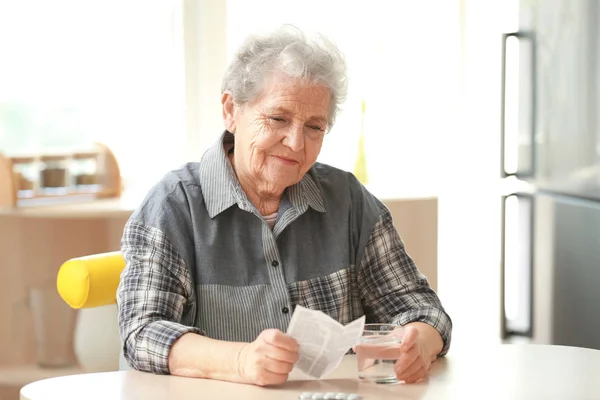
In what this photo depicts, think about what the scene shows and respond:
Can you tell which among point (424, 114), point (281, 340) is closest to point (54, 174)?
point (424, 114)

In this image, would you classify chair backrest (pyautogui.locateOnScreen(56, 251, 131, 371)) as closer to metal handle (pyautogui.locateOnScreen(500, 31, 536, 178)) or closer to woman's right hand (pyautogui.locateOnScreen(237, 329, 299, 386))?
woman's right hand (pyautogui.locateOnScreen(237, 329, 299, 386))

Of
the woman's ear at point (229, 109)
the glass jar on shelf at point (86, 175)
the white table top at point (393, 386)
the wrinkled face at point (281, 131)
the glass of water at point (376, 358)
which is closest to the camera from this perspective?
the white table top at point (393, 386)

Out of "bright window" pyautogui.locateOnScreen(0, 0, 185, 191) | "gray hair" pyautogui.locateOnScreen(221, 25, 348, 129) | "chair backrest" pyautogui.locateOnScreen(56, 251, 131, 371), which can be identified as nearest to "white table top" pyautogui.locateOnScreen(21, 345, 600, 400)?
"chair backrest" pyautogui.locateOnScreen(56, 251, 131, 371)

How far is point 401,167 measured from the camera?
4281mm

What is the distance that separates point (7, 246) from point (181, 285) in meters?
1.38

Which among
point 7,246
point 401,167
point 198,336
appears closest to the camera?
point 198,336

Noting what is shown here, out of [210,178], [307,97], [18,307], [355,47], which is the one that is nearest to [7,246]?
[18,307]

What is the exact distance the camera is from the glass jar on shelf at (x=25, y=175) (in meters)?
3.23

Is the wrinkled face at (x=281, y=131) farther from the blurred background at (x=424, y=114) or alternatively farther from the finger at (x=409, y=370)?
the blurred background at (x=424, y=114)

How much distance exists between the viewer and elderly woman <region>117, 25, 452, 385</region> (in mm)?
1923

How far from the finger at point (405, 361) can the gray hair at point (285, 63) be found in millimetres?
641

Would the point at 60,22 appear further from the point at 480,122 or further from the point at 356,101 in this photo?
the point at 480,122

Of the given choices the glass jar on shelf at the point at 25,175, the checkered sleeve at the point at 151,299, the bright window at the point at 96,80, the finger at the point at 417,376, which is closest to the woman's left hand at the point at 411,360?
the finger at the point at 417,376

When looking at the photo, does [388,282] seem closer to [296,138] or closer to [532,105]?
[296,138]
